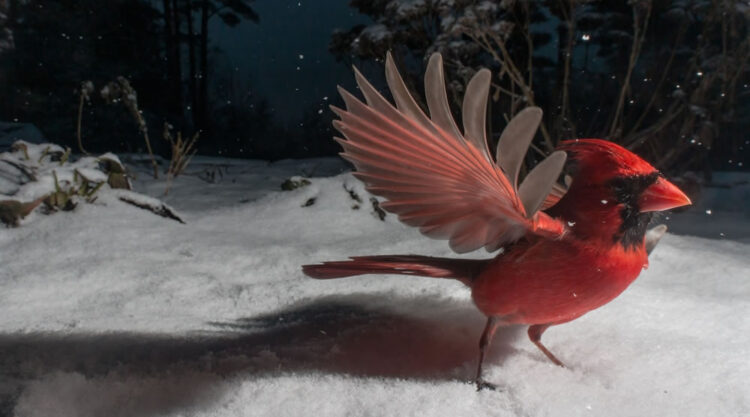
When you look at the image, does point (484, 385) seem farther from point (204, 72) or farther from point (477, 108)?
point (204, 72)

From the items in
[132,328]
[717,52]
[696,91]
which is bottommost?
[132,328]

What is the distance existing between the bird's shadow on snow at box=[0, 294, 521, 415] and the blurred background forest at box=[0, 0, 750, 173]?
1.55 m

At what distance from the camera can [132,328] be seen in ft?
3.31

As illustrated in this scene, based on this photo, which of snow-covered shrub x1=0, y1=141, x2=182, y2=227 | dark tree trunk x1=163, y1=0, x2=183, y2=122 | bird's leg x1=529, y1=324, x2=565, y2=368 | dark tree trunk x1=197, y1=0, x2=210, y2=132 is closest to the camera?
bird's leg x1=529, y1=324, x2=565, y2=368

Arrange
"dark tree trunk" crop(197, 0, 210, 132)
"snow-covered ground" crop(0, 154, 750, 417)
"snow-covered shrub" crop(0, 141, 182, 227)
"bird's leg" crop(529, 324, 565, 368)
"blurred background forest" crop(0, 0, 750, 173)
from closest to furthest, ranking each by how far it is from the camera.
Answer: "snow-covered ground" crop(0, 154, 750, 417) < "bird's leg" crop(529, 324, 565, 368) < "snow-covered shrub" crop(0, 141, 182, 227) < "blurred background forest" crop(0, 0, 750, 173) < "dark tree trunk" crop(197, 0, 210, 132)

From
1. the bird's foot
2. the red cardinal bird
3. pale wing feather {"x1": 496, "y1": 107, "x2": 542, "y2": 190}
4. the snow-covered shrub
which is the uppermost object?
pale wing feather {"x1": 496, "y1": 107, "x2": 542, "y2": 190}

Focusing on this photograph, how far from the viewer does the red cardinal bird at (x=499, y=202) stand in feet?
2.12

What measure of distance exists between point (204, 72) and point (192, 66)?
11 centimetres

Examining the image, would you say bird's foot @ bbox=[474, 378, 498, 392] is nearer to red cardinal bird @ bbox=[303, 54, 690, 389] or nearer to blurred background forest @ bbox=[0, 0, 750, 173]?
red cardinal bird @ bbox=[303, 54, 690, 389]

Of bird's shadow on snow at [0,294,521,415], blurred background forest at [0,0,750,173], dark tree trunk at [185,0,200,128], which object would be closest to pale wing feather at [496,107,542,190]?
bird's shadow on snow at [0,294,521,415]

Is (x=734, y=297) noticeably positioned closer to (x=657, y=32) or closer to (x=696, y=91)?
(x=696, y=91)

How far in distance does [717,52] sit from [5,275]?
3.54 m

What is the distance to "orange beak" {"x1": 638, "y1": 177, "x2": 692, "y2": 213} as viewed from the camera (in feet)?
2.47

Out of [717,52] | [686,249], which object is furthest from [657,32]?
[686,249]
